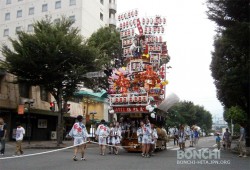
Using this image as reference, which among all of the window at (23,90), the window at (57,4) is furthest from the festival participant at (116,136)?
the window at (57,4)

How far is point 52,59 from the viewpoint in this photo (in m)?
22.5

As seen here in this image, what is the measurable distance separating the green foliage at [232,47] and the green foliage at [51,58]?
1039 centimetres

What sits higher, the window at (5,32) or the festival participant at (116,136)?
the window at (5,32)

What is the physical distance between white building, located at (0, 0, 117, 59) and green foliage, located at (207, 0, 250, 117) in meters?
27.0

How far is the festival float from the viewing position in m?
18.1

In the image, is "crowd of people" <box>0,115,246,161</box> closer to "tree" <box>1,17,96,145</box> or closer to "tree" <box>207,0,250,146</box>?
"tree" <box>207,0,250,146</box>

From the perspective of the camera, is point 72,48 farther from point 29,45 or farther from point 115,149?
point 115,149

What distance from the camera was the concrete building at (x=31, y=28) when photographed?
26.8 m

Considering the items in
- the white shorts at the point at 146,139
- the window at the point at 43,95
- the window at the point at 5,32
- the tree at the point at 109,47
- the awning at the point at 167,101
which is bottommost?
the white shorts at the point at 146,139

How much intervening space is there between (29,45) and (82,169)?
580 inches

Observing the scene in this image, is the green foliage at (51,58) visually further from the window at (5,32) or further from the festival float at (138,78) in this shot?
the window at (5,32)

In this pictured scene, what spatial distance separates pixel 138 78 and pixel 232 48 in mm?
8074

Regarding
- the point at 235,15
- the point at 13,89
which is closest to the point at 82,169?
the point at 235,15

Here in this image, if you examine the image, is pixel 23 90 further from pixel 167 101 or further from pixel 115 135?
pixel 167 101
